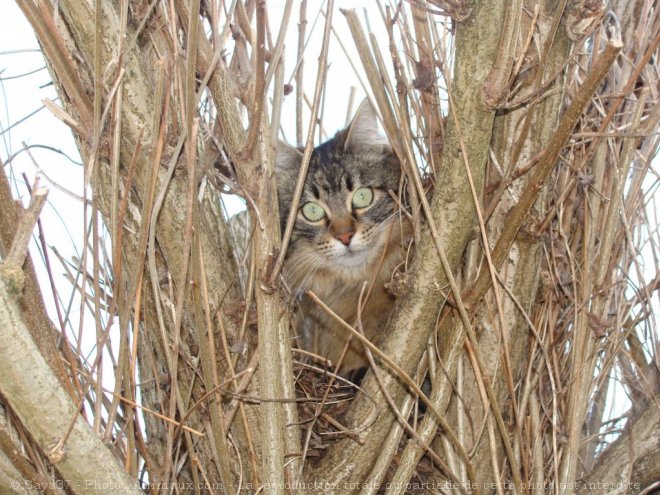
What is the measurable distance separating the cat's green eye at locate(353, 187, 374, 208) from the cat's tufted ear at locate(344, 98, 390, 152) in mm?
158

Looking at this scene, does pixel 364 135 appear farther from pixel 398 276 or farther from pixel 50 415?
pixel 50 415

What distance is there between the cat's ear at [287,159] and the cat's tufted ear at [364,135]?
181mm

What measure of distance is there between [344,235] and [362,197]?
0.15 metres

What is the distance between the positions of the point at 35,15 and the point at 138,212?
0.42 m

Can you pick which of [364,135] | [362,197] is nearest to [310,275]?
[362,197]

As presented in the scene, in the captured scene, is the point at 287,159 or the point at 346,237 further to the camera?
the point at 287,159

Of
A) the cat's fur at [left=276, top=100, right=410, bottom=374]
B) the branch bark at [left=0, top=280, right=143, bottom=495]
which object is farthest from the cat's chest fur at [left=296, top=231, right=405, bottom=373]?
the branch bark at [left=0, top=280, right=143, bottom=495]

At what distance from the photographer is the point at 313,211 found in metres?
2.47

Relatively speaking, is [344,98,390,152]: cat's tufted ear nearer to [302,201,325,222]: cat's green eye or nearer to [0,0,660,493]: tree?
[302,201,325,222]: cat's green eye

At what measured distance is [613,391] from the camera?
2217 mm

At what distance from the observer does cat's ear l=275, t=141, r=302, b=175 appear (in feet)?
7.84

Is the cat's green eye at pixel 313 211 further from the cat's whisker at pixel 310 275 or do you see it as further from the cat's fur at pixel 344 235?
the cat's whisker at pixel 310 275

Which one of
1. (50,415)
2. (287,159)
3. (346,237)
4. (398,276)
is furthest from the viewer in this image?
(287,159)

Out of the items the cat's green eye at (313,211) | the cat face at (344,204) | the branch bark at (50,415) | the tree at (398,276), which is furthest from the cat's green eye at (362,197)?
the branch bark at (50,415)
